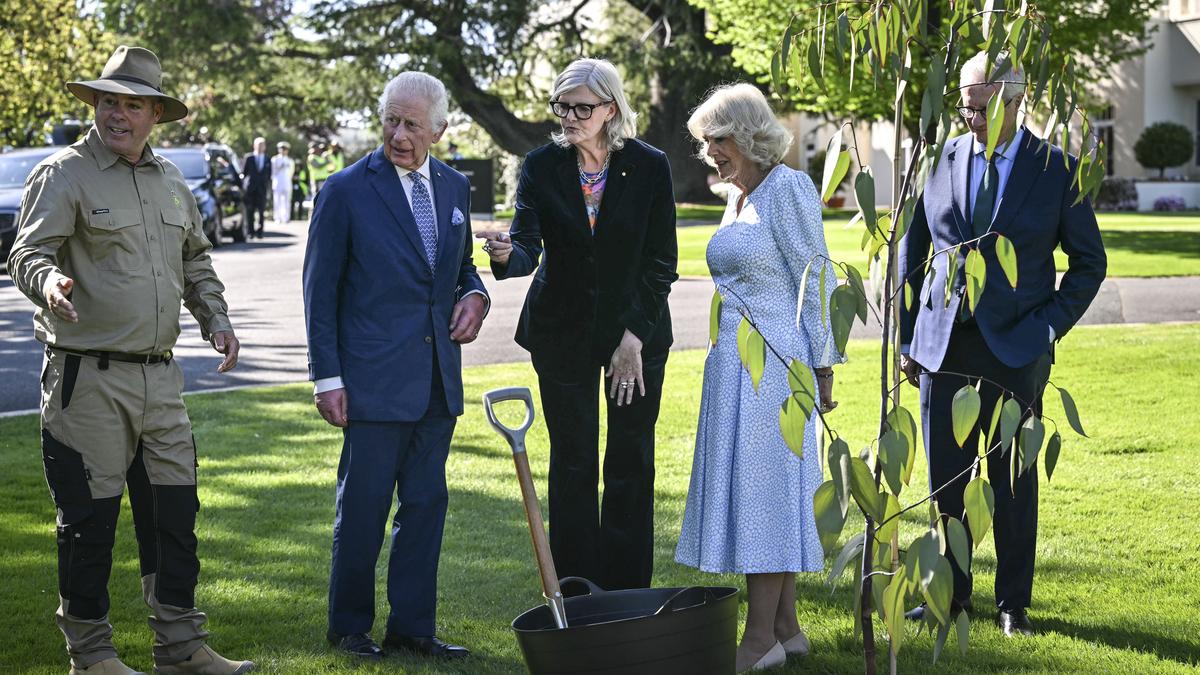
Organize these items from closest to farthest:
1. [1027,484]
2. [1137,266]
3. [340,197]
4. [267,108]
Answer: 1. [340,197]
2. [1027,484]
3. [1137,266]
4. [267,108]

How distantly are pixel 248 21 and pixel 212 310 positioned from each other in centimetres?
3437

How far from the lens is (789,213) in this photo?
466 centimetres

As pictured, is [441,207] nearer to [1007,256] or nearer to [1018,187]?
[1018,187]

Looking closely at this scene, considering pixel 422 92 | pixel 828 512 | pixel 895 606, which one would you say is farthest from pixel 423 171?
pixel 895 606

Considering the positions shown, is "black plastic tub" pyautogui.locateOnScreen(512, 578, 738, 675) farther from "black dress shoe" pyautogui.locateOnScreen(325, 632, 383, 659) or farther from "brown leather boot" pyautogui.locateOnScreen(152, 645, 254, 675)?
"brown leather boot" pyautogui.locateOnScreen(152, 645, 254, 675)

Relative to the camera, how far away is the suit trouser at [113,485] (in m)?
4.38

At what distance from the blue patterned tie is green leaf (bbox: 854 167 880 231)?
82.7 inches

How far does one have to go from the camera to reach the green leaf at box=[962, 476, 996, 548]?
2801mm

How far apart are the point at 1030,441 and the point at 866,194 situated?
615 millimetres

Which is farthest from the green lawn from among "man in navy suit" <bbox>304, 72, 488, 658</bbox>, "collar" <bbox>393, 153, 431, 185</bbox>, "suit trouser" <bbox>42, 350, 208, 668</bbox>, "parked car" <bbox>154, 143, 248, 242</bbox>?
"parked car" <bbox>154, 143, 248, 242</bbox>

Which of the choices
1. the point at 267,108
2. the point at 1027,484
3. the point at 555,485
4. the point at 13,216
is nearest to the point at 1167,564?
the point at 1027,484

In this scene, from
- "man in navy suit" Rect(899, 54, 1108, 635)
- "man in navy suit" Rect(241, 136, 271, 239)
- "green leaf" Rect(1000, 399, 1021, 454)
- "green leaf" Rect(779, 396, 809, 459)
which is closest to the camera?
"green leaf" Rect(1000, 399, 1021, 454)

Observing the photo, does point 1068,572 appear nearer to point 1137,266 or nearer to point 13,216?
point 1137,266

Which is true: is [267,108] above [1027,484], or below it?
above
